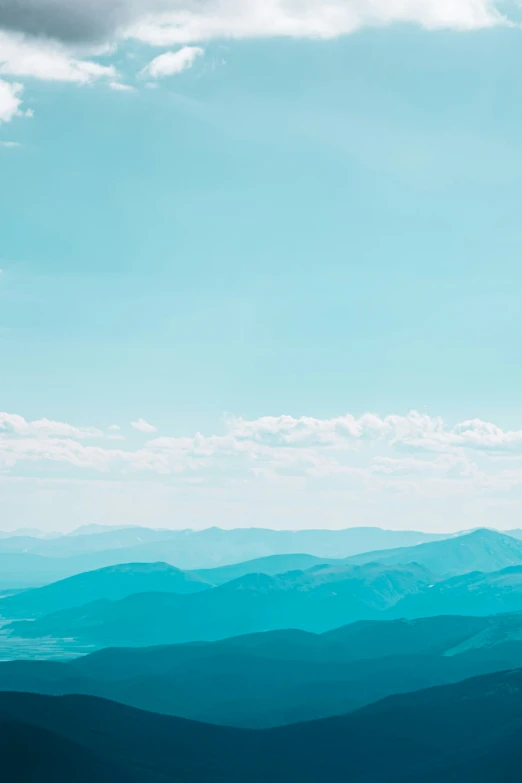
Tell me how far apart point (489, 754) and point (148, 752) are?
7032cm

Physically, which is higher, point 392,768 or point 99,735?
point 99,735

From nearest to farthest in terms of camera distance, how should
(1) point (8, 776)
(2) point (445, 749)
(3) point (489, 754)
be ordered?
1. (1) point (8, 776)
2. (3) point (489, 754)
3. (2) point (445, 749)

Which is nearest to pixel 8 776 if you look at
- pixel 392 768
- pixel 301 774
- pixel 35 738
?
pixel 35 738

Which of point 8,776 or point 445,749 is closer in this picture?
point 8,776

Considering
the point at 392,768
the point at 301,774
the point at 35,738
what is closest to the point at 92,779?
the point at 35,738

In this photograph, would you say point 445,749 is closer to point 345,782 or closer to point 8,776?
point 345,782

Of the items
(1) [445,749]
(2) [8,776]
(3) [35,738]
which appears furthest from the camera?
(1) [445,749]

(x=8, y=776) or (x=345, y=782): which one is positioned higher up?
(x=8, y=776)

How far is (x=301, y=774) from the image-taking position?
191625mm

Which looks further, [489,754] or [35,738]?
[489,754]

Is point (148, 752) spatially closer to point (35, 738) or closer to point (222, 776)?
point (222, 776)

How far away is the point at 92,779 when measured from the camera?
162250 mm

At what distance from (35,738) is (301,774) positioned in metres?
57.5

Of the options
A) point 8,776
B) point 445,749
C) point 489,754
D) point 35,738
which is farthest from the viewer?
point 445,749
